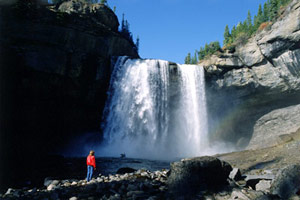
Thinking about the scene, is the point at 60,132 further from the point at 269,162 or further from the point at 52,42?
the point at 269,162

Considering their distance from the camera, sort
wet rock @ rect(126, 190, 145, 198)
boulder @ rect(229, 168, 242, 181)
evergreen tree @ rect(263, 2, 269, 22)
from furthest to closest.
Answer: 1. evergreen tree @ rect(263, 2, 269, 22)
2. boulder @ rect(229, 168, 242, 181)
3. wet rock @ rect(126, 190, 145, 198)

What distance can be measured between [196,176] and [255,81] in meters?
26.6

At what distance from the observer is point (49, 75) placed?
2950 cm

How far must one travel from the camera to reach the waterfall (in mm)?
32656

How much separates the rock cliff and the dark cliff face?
1789 centimetres

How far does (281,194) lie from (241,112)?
95.2 ft

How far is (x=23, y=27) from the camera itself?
2811 centimetres

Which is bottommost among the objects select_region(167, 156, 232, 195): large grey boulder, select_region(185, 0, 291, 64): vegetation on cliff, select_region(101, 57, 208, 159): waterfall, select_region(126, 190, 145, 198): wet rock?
select_region(126, 190, 145, 198): wet rock

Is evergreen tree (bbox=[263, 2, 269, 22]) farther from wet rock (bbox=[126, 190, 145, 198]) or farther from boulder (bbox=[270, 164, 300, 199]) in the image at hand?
wet rock (bbox=[126, 190, 145, 198])

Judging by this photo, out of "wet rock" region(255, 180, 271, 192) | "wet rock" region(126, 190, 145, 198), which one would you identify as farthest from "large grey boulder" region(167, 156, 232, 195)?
"wet rock" region(255, 180, 271, 192)

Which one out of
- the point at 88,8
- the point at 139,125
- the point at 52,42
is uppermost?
the point at 88,8

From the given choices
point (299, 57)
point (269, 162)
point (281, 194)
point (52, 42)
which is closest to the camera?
point (281, 194)

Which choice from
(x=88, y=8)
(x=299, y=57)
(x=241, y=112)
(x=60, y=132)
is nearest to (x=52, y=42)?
(x=88, y=8)

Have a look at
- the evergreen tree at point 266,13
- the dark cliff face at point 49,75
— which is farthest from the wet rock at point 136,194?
the evergreen tree at point 266,13
